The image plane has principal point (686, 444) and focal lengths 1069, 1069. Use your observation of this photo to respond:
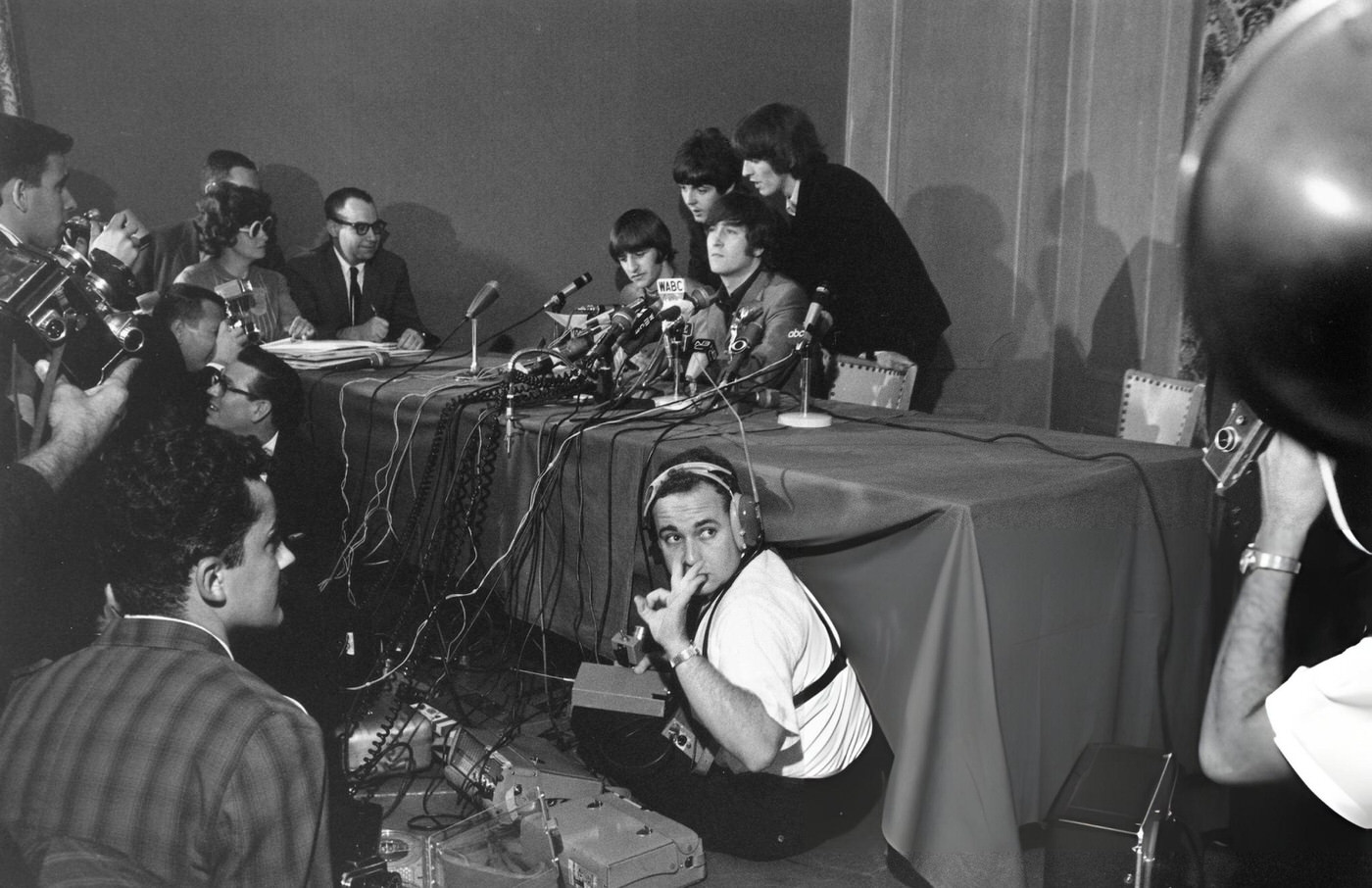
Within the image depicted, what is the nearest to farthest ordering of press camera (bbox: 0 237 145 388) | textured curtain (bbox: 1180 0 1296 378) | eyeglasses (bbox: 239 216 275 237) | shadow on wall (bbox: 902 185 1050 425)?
press camera (bbox: 0 237 145 388) → textured curtain (bbox: 1180 0 1296 378) → eyeglasses (bbox: 239 216 275 237) → shadow on wall (bbox: 902 185 1050 425)

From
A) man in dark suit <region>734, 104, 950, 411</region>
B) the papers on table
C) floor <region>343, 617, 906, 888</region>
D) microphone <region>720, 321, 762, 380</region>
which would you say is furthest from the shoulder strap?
the papers on table

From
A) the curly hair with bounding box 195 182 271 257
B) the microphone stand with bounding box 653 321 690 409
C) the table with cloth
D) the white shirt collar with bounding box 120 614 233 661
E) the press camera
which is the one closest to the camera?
the white shirt collar with bounding box 120 614 233 661

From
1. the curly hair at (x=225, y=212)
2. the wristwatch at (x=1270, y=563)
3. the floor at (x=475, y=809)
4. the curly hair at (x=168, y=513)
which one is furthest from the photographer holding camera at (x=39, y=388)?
the wristwatch at (x=1270, y=563)

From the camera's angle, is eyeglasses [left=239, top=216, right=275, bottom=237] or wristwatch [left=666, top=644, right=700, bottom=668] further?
eyeglasses [left=239, top=216, right=275, bottom=237]

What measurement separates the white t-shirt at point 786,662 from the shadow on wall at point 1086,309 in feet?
7.69

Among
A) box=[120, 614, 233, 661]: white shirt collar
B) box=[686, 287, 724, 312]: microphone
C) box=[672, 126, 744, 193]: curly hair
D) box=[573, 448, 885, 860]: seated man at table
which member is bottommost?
box=[573, 448, 885, 860]: seated man at table

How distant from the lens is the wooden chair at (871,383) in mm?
3123

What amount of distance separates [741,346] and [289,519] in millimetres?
1149

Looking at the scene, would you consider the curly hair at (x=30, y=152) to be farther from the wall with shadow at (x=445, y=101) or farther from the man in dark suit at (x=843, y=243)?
the man in dark suit at (x=843, y=243)

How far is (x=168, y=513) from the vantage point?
131cm

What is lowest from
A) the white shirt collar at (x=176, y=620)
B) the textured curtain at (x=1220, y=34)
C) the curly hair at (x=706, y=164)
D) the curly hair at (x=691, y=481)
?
the white shirt collar at (x=176, y=620)

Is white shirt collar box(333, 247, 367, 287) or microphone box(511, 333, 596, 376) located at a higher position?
white shirt collar box(333, 247, 367, 287)

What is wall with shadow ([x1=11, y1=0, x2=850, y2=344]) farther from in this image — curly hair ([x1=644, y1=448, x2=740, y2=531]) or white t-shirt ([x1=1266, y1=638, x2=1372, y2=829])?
white t-shirt ([x1=1266, y1=638, x2=1372, y2=829])

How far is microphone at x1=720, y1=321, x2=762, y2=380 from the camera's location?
2.63m
